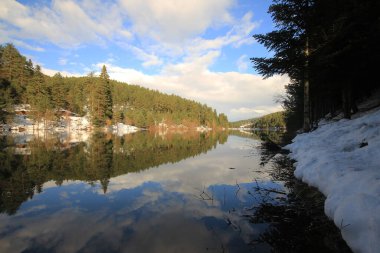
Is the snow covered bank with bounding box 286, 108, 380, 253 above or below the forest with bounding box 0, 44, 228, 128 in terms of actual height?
below

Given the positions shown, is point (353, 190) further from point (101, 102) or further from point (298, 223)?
point (101, 102)

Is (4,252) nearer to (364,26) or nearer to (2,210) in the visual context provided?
(2,210)

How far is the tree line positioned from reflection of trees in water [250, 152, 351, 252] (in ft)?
26.5

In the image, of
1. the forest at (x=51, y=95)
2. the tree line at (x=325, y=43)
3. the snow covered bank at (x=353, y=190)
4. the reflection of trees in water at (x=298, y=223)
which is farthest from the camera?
the forest at (x=51, y=95)

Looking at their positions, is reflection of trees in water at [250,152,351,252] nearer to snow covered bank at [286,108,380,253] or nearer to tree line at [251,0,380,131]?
snow covered bank at [286,108,380,253]

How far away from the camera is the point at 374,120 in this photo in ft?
31.4

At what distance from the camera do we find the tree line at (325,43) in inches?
422

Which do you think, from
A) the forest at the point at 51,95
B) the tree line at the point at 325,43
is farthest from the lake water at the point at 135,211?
the forest at the point at 51,95

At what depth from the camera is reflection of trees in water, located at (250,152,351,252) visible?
12.0ft

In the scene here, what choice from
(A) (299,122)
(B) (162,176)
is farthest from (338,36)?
(A) (299,122)

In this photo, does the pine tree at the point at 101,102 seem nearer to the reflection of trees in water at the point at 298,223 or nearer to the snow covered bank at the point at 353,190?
A: the snow covered bank at the point at 353,190

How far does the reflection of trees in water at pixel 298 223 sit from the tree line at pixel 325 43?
8.07 meters

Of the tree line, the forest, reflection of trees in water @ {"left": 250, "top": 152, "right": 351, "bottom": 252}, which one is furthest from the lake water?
the forest

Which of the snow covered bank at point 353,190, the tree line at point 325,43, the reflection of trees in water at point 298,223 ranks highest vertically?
the tree line at point 325,43
